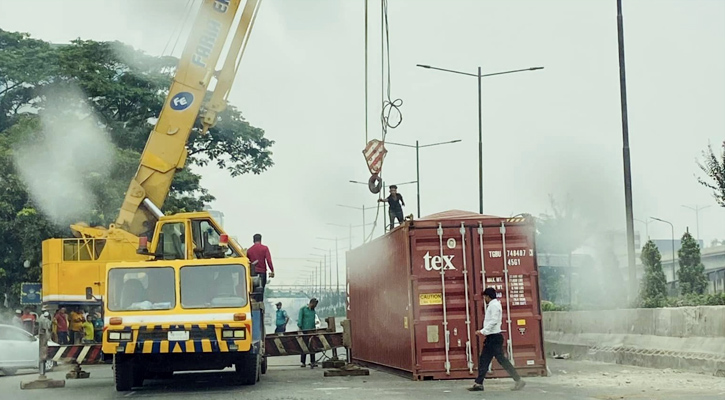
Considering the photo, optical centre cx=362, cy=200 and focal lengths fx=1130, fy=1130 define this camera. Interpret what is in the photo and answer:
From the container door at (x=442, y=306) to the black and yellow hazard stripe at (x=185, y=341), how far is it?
2.98m

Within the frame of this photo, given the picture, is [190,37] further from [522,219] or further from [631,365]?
[631,365]

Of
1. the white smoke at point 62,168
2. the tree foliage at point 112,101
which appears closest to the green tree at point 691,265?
the tree foliage at point 112,101

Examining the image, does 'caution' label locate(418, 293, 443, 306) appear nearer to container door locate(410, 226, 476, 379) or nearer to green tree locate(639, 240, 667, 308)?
container door locate(410, 226, 476, 379)

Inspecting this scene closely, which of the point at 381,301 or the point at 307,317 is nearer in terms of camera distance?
the point at 381,301

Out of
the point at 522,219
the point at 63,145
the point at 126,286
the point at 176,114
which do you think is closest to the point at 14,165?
the point at 63,145

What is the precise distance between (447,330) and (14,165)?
81.2 ft

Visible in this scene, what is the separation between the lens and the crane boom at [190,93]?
2495 cm

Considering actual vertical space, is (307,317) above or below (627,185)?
below

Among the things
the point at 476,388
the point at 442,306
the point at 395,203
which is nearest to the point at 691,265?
the point at 395,203

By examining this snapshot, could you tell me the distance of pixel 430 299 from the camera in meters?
18.8

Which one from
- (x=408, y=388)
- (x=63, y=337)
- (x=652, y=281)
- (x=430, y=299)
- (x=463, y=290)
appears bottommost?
(x=408, y=388)

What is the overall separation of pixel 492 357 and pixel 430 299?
206cm

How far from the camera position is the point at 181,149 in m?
25.1

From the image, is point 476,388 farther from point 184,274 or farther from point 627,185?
point 627,185
